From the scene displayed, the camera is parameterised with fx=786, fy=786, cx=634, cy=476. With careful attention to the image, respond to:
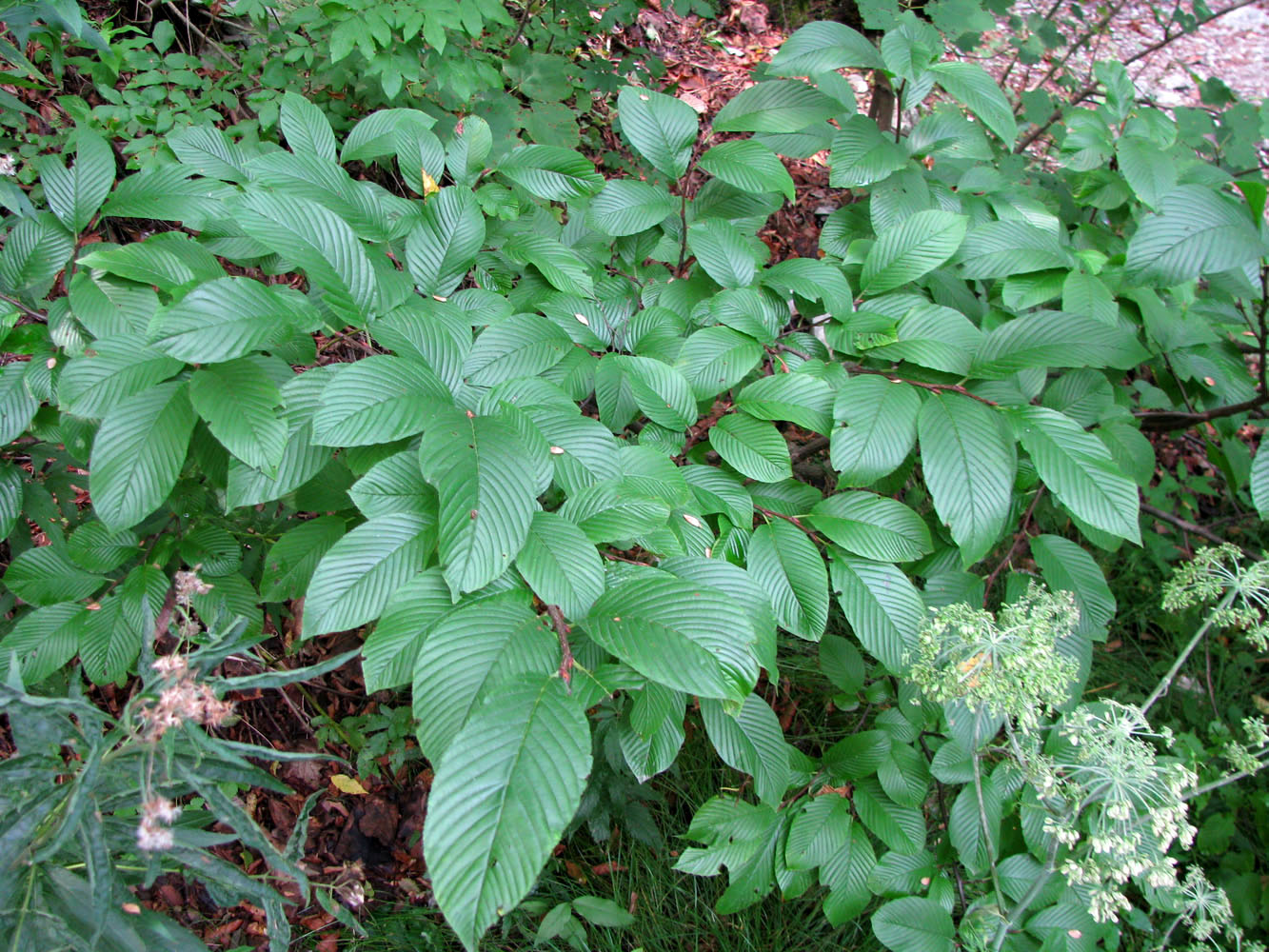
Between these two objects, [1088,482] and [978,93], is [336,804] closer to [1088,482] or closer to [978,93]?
[1088,482]

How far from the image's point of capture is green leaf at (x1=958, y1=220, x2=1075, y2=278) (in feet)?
5.16

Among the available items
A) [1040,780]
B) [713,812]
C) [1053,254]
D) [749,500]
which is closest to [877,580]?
[749,500]

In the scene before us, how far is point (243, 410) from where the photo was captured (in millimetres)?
1072

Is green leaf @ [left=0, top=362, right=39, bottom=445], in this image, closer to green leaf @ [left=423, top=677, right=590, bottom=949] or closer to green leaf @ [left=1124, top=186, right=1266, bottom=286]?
green leaf @ [left=423, top=677, right=590, bottom=949]

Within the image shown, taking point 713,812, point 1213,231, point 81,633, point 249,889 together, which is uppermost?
point 1213,231

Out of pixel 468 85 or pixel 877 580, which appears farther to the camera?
pixel 468 85

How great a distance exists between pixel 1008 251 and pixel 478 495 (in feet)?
4.04

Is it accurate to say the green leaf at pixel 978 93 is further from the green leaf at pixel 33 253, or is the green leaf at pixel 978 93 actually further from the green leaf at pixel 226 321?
the green leaf at pixel 33 253

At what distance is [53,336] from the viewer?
1.33m

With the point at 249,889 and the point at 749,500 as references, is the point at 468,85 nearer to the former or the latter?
the point at 749,500

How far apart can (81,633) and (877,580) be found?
145 centimetres

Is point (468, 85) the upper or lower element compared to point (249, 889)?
upper

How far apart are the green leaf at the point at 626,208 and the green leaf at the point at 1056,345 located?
704 mm

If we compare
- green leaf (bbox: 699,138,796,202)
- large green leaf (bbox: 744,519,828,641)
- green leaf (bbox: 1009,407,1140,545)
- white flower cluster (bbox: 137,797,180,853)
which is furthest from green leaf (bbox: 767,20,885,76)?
white flower cluster (bbox: 137,797,180,853)
